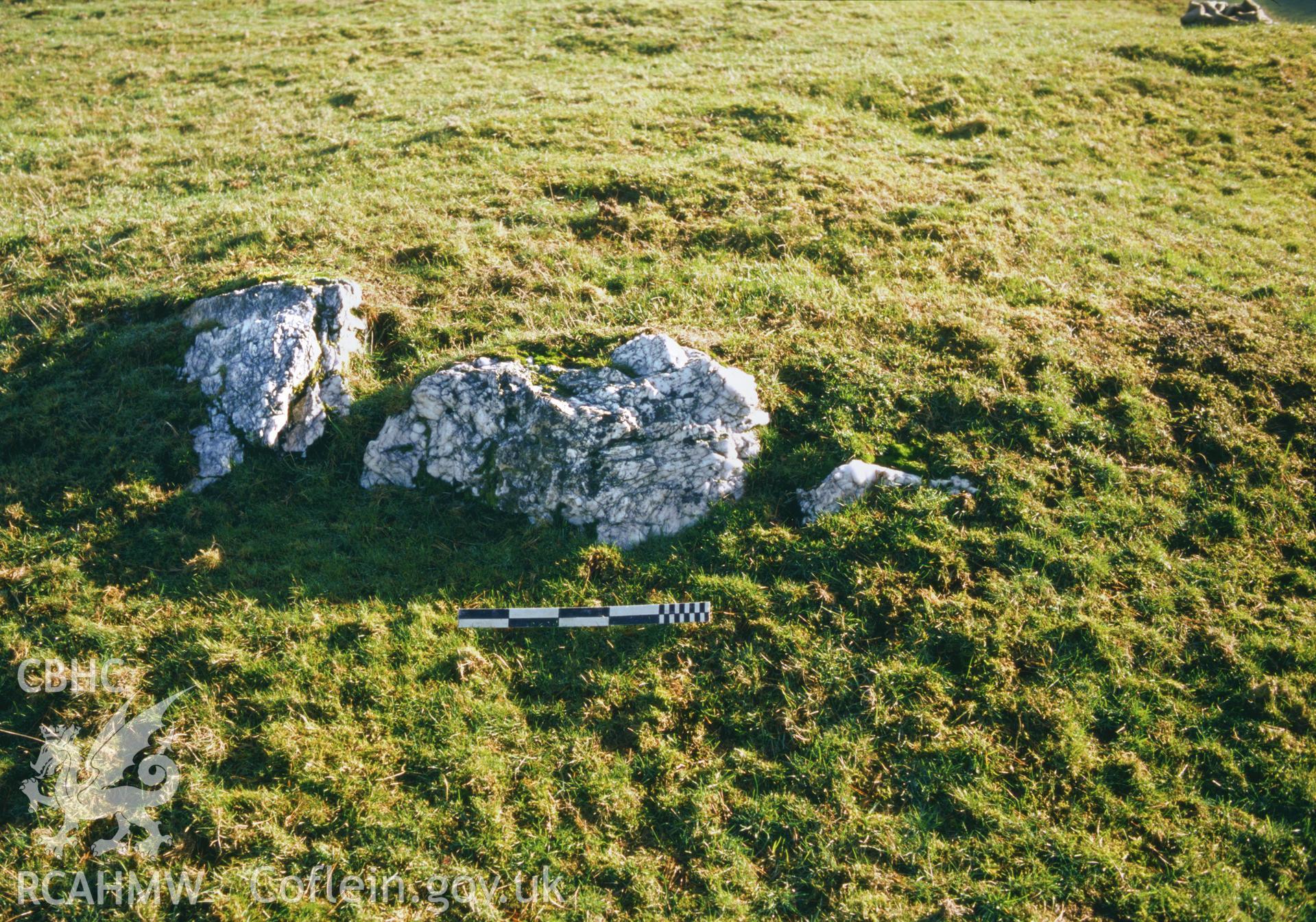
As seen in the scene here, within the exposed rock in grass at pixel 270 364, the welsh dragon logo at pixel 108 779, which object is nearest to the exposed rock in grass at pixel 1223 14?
the exposed rock in grass at pixel 270 364

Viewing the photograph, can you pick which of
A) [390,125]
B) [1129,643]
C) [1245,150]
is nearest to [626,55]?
[390,125]

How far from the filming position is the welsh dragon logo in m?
6.74

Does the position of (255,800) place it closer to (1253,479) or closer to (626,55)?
Answer: (1253,479)

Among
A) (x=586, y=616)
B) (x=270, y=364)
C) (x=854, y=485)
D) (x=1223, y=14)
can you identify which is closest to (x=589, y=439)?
(x=586, y=616)

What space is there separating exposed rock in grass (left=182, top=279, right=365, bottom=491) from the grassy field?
317 mm

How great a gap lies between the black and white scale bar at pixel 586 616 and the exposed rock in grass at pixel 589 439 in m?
1.05

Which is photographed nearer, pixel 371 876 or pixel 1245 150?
pixel 371 876

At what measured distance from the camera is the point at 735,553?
906 centimetres

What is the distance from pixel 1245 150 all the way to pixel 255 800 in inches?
1085

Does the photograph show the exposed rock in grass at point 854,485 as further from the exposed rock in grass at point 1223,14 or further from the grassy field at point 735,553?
the exposed rock in grass at point 1223,14

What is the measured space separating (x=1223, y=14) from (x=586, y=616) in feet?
125

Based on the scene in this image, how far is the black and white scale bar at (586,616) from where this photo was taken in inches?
335

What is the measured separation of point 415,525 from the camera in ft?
31.7

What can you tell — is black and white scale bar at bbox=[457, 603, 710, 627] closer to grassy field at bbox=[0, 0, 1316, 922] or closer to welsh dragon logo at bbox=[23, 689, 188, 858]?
grassy field at bbox=[0, 0, 1316, 922]
